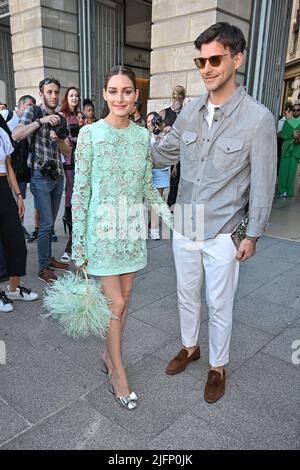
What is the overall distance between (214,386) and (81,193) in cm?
156

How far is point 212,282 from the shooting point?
8.15 ft

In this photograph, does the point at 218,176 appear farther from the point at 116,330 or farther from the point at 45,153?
the point at 45,153

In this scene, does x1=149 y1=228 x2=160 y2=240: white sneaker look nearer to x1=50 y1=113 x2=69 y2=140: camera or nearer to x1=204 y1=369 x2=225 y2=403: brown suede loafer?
x1=50 y1=113 x2=69 y2=140: camera

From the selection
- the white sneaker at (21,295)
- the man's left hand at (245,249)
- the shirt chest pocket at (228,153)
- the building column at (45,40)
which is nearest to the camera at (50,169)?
the white sneaker at (21,295)

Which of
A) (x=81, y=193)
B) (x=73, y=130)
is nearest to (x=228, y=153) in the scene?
(x=81, y=193)

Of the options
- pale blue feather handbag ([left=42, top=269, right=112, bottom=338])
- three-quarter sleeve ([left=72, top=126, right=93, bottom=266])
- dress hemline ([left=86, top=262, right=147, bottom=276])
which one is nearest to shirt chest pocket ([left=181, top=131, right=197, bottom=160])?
three-quarter sleeve ([left=72, top=126, right=93, bottom=266])

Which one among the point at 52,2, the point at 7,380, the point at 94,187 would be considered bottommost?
the point at 7,380

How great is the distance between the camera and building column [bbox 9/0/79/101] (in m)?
9.69

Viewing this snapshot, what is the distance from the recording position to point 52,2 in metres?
9.59

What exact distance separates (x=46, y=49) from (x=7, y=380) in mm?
9271

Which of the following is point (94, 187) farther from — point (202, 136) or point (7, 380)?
point (7, 380)

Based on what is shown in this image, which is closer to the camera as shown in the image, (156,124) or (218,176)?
(218,176)

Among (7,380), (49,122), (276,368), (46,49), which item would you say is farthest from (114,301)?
(46,49)

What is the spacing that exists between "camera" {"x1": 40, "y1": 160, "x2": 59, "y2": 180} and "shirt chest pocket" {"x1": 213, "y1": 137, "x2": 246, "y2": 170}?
2.46 m
